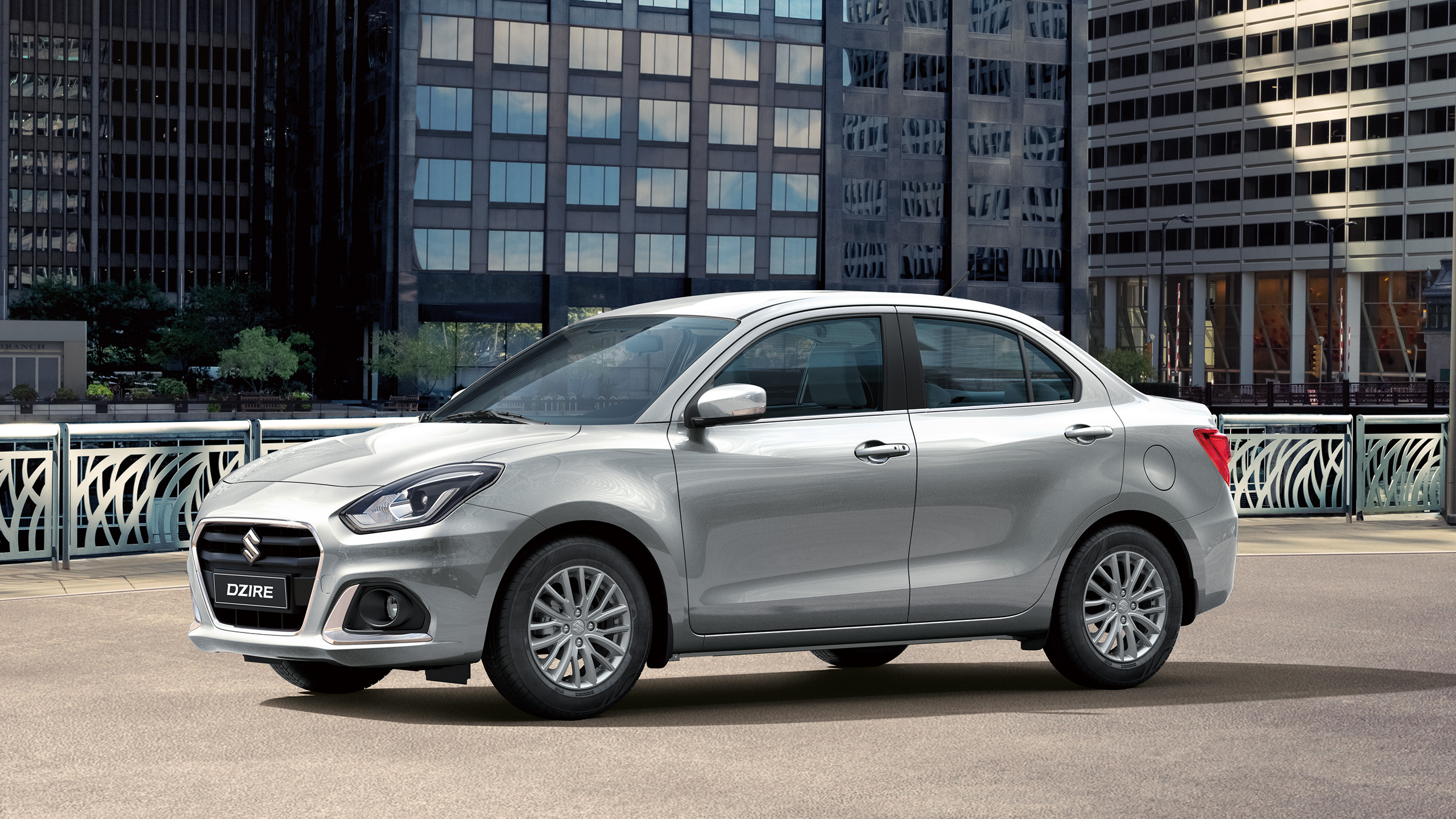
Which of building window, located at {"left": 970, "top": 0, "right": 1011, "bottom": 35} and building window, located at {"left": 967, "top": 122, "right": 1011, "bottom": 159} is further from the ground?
building window, located at {"left": 970, "top": 0, "right": 1011, "bottom": 35}

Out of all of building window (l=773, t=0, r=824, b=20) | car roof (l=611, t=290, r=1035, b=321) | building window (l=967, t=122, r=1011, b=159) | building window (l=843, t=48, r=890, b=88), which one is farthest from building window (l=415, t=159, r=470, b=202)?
car roof (l=611, t=290, r=1035, b=321)

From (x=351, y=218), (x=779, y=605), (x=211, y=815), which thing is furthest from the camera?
(x=351, y=218)

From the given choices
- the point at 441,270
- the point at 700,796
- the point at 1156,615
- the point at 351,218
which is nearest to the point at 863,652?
the point at 1156,615

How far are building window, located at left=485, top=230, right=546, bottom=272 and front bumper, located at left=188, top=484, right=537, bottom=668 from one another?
78617 mm

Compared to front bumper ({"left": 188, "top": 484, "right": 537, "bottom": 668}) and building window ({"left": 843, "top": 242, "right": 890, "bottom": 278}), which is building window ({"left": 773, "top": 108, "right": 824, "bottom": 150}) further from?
front bumper ({"left": 188, "top": 484, "right": 537, "bottom": 668})

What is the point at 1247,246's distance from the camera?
109 meters

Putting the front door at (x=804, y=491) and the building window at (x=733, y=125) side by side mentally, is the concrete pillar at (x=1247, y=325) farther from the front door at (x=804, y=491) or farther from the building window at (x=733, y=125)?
the front door at (x=804, y=491)

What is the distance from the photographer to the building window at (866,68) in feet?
298

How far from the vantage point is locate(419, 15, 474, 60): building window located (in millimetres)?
83125

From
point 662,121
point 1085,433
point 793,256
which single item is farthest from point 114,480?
point 793,256

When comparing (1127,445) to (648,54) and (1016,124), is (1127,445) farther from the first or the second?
(1016,124)

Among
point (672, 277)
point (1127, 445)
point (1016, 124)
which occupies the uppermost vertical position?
point (1016, 124)

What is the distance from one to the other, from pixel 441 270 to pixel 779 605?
78.6 metres

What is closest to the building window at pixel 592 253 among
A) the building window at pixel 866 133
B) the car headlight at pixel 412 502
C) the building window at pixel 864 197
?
the building window at pixel 864 197
